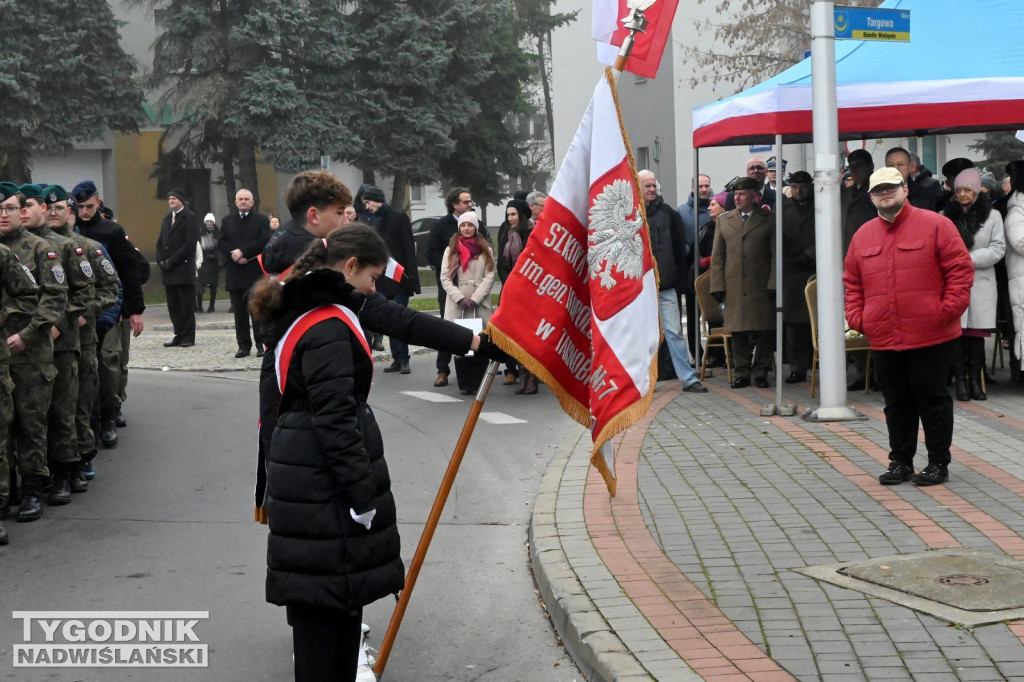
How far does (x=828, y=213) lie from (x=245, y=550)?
17.5 feet

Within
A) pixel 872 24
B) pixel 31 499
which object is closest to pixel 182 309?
pixel 31 499

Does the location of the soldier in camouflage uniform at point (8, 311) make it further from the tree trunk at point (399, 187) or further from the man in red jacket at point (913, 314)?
the tree trunk at point (399, 187)

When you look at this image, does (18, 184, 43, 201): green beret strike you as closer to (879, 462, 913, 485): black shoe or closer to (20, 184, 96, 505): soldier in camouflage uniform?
(20, 184, 96, 505): soldier in camouflage uniform

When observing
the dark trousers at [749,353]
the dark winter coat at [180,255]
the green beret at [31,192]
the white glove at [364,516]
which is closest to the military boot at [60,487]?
the green beret at [31,192]

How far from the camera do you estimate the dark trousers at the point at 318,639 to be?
4.30 metres

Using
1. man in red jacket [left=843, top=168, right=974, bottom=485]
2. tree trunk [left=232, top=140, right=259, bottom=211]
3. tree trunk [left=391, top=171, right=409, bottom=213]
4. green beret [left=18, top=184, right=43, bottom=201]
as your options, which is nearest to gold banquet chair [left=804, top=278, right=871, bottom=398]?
man in red jacket [left=843, top=168, right=974, bottom=485]

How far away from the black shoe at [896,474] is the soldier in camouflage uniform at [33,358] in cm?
504

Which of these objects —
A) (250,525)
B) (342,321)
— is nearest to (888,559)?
(342,321)

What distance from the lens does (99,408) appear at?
10.4 meters

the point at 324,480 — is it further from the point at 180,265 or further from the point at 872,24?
the point at 180,265

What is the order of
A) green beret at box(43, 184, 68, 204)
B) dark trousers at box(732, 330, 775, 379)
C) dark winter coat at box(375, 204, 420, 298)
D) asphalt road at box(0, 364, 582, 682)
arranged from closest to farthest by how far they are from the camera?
1. asphalt road at box(0, 364, 582, 682)
2. green beret at box(43, 184, 68, 204)
3. dark trousers at box(732, 330, 775, 379)
4. dark winter coat at box(375, 204, 420, 298)

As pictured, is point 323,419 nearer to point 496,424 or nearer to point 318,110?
point 496,424

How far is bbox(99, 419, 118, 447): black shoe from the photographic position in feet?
34.9

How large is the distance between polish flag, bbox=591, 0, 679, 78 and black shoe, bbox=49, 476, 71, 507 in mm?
4726
